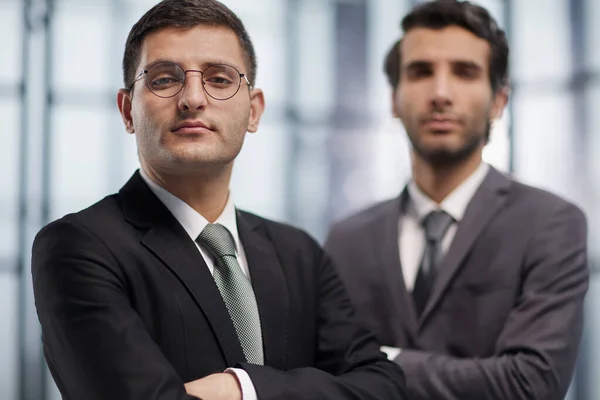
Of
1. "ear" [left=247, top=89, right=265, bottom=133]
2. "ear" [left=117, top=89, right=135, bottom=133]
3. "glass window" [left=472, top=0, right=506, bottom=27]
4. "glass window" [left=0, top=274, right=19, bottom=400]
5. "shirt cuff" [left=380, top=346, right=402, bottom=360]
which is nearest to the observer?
"ear" [left=117, top=89, right=135, bottom=133]

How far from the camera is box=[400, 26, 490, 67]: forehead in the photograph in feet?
8.34

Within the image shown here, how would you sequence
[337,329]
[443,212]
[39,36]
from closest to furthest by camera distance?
1. [337,329]
2. [443,212]
3. [39,36]

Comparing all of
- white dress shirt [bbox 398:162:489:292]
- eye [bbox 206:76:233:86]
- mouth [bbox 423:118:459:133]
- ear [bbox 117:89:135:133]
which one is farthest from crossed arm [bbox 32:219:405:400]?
mouth [bbox 423:118:459:133]

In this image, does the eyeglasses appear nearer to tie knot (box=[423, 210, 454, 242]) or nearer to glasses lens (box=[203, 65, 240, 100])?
glasses lens (box=[203, 65, 240, 100])

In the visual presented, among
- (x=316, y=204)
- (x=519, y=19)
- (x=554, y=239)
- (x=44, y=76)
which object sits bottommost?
(x=316, y=204)

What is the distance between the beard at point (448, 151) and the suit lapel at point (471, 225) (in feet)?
0.38

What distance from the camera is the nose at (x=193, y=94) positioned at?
1.70 m

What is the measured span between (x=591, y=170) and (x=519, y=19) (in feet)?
3.60

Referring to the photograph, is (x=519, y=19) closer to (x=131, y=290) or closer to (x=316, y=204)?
(x=316, y=204)

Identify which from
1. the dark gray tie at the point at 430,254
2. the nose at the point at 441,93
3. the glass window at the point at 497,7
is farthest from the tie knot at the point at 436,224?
the glass window at the point at 497,7

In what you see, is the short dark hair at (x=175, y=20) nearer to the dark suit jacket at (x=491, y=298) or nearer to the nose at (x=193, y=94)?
the nose at (x=193, y=94)

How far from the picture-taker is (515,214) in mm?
2418

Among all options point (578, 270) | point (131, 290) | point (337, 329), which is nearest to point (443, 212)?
point (578, 270)

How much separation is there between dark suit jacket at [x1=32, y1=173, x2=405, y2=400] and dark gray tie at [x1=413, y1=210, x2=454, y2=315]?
18.3 inches
